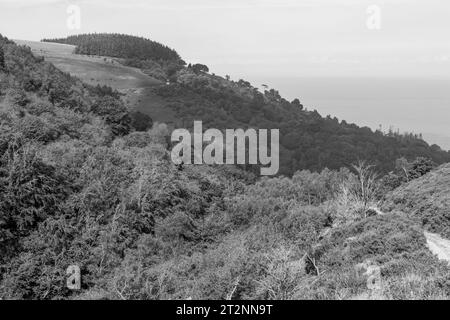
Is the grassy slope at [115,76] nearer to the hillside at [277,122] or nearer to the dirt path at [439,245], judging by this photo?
the hillside at [277,122]

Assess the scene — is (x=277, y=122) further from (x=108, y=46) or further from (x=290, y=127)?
(x=108, y=46)

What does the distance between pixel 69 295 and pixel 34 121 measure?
19.3m

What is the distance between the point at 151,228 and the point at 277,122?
136 meters

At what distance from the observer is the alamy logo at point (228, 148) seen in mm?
74438

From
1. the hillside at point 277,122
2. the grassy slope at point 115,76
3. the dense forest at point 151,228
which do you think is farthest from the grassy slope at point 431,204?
the grassy slope at point 115,76

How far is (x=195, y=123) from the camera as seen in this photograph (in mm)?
125250

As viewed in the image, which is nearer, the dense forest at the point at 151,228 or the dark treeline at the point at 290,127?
the dense forest at the point at 151,228

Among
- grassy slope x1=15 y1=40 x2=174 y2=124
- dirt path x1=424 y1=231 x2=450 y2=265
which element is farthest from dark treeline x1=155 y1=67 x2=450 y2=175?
dirt path x1=424 y1=231 x2=450 y2=265

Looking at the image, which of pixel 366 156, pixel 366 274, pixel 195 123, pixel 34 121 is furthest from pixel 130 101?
pixel 366 274

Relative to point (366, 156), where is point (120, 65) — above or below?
→ above

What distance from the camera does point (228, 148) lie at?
348 ft

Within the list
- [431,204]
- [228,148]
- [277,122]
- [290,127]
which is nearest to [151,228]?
[431,204]

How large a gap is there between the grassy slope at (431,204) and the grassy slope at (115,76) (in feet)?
292

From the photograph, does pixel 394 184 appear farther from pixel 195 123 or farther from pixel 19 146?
pixel 195 123
